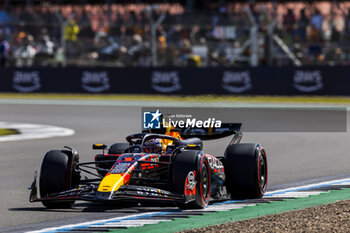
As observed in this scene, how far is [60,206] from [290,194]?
2.54 metres

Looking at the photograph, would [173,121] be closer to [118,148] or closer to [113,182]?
[118,148]

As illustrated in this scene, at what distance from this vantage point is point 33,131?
1831 centimetres

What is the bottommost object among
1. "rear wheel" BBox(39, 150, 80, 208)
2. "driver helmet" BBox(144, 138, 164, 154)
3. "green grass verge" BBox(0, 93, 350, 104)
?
"green grass verge" BBox(0, 93, 350, 104)

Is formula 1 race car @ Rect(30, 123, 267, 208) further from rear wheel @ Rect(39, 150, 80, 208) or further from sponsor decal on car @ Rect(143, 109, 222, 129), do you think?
sponsor decal on car @ Rect(143, 109, 222, 129)

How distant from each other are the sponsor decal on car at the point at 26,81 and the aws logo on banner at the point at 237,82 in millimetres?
7767

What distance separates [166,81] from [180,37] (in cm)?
766

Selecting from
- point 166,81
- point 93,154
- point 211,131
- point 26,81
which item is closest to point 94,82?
point 26,81

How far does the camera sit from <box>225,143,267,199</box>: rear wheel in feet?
27.5

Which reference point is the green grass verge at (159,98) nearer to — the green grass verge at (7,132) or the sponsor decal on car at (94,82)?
the sponsor decal on car at (94,82)

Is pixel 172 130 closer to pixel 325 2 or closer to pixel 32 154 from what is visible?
pixel 32 154

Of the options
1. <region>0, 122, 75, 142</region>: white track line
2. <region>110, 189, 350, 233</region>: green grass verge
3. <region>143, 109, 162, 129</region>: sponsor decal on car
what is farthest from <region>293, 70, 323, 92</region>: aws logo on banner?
<region>143, 109, 162, 129</region>: sponsor decal on car

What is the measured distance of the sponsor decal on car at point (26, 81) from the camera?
1254 inches

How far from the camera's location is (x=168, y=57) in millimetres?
33875

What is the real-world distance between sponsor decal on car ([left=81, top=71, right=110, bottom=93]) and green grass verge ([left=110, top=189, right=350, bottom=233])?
74.5 ft
